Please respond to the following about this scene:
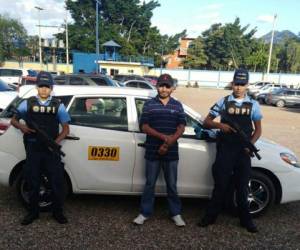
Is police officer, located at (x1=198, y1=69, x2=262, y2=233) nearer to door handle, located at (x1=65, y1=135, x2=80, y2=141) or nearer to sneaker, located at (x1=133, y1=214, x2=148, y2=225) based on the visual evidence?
sneaker, located at (x1=133, y1=214, x2=148, y2=225)

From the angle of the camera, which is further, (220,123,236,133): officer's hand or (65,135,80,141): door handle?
(65,135,80,141): door handle

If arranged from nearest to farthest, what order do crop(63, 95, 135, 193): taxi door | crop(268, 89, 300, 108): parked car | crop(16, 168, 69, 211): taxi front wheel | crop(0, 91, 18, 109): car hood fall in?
crop(63, 95, 135, 193): taxi door, crop(16, 168, 69, 211): taxi front wheel, crop(0, 91, 18, 109): car hood, crop(268, 89, 300, 108): parked car

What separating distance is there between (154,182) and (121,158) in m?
0.51

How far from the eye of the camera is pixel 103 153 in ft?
15.0

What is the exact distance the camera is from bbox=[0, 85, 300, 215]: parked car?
457 centimetres

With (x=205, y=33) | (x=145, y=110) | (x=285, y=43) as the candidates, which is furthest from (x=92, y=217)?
(x=285, y=43)

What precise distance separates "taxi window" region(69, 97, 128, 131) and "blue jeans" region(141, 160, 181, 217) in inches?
24.7

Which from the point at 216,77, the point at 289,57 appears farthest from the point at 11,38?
the point at 289,57

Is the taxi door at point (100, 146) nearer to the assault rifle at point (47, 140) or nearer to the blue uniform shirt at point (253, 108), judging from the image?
the assault rifle at point (47, 140)

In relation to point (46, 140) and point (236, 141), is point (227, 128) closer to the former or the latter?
point (236, 141)

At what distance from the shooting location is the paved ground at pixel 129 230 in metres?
4.03

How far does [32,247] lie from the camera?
12.7 ft

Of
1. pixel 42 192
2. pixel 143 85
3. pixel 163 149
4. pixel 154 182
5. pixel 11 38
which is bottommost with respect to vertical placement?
pixel 143 85

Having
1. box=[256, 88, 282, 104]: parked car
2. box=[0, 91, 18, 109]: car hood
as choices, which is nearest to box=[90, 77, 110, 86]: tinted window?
box=[0, 91, 18, 109]: car hood
